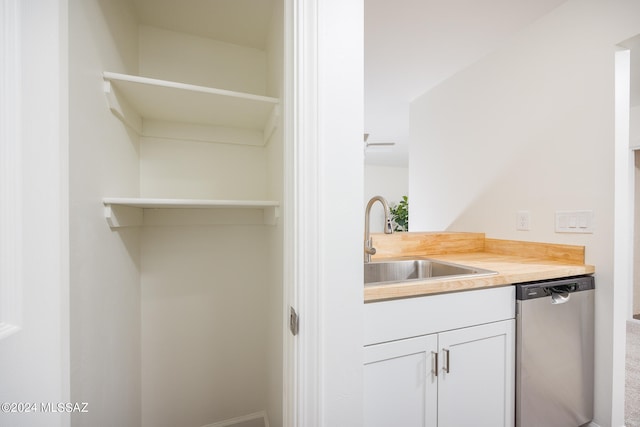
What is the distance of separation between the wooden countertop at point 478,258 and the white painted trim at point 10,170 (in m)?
0.93

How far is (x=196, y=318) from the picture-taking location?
1.43 metres

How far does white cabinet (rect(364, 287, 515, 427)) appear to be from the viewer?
938 millimetres

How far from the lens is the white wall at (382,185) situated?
20.1ft

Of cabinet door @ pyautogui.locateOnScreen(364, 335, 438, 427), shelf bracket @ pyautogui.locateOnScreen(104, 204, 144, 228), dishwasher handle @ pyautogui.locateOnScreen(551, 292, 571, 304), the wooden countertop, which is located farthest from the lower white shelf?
dishwasher handle @ pyautogui.locateOnScreen(551, 292, 571, 304)

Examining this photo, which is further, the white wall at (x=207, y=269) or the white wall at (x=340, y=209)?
the white wall at (x=207, y=269)

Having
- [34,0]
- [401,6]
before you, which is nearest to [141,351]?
[34,0]

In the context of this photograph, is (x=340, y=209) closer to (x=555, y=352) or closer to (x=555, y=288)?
(x=555, y=288)

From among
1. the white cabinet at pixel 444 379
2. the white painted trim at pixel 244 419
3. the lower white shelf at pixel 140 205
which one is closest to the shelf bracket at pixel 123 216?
the lower white shelf at pixel 140 205

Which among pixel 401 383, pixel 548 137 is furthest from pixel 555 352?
pixel 548 137

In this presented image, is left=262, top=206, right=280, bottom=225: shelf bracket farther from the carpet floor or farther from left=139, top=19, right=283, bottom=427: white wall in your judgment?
the carpet floor

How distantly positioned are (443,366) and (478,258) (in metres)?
0.84

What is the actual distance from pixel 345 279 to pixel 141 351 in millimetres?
1253

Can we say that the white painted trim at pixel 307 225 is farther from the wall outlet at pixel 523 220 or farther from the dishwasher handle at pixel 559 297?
the wall outlet at pixel 523 220

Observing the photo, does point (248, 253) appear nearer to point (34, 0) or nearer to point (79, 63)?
point (79, 63)
